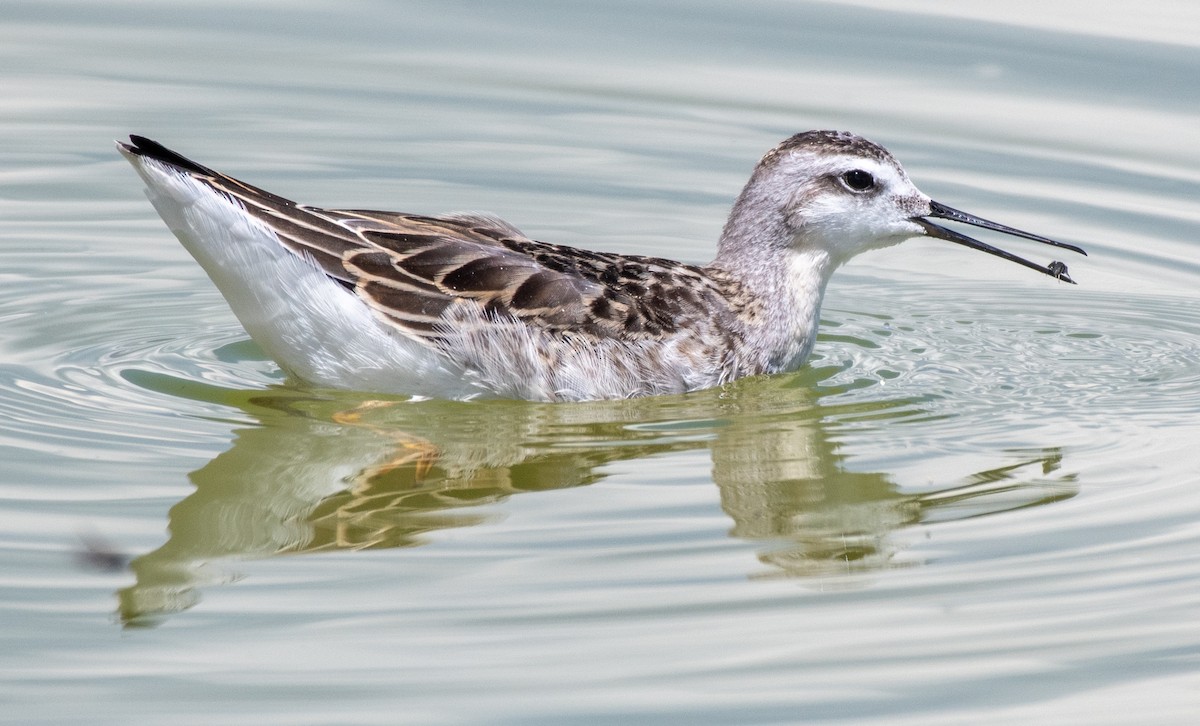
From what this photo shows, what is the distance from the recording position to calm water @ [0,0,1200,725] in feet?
22.3

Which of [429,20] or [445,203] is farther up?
[429,20]

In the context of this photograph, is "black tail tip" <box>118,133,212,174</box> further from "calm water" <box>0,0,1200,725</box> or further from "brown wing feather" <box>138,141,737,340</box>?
"calm water" <box>0,0,1200,725</box>

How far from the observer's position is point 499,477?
882 cm

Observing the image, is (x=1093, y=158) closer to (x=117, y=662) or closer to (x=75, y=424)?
(x=75, y=424)

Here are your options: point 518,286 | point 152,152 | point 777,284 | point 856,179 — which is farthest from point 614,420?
point 152,152

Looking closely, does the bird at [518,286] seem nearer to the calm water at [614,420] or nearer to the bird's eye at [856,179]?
the bird's eye at [856,179]

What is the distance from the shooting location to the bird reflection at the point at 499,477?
793 cm

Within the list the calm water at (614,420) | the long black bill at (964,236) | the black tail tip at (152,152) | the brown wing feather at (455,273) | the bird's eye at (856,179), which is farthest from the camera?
the bird's eye at (856,179)

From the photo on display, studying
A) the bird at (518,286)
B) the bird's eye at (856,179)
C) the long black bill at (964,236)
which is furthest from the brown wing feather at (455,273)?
the long black bill at (964,236)

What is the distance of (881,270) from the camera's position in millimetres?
12781

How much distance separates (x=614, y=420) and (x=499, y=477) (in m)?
0.98

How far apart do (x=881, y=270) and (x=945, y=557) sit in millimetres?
5121

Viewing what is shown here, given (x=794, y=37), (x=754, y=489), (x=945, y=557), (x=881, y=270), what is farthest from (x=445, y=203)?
(x=945, y=557)

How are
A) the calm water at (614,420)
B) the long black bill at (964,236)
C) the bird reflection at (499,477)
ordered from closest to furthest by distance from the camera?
the calm water at (614,420) → the bird reflection at (499,477) → the long black bill at (964,236)
